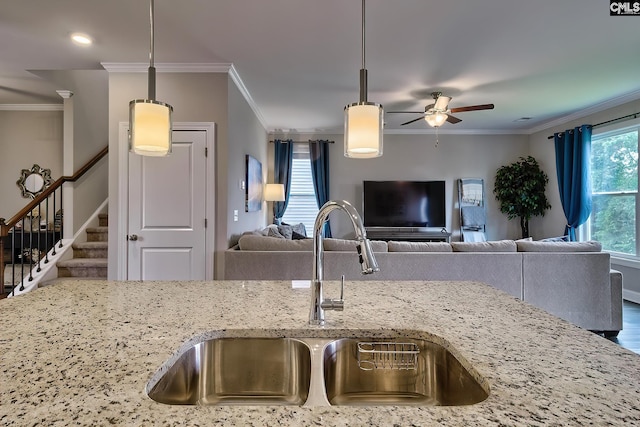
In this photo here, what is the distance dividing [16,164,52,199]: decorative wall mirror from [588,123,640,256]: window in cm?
817

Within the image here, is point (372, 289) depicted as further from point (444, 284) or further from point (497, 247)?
point (497, 247)

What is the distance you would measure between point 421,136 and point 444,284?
5.55m

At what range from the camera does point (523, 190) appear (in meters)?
6.06

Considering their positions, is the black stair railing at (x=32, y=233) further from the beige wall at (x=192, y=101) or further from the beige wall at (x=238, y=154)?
the beige wall at (x=238, y=154)

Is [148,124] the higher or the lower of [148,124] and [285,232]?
the higher

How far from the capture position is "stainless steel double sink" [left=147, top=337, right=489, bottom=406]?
3.07ft

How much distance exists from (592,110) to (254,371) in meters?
6.11

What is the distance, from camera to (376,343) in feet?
3.20

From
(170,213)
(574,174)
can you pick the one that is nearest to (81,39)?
(170,213)

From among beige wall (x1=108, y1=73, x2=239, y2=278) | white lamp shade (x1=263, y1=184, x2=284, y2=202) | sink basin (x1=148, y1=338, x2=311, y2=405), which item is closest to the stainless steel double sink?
sink basin (x1=148, y1=338, x2=311, y2=405)

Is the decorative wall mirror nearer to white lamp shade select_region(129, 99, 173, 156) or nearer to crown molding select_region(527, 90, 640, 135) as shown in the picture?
white lamp shade select_region(129, 99, 173, 156)

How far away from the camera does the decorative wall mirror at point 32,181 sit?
17.0 ft

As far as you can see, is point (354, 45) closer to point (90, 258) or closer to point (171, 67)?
point (171, 67)

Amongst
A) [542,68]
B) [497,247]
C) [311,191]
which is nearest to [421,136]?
[311,191]
